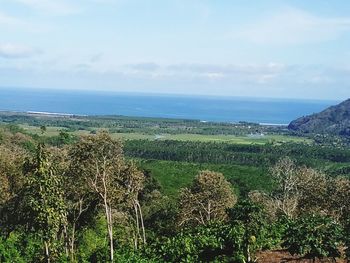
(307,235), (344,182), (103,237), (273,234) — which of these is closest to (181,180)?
(103,237)

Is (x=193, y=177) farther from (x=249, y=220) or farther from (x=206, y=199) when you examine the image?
(x=249, y=220)

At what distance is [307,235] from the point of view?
73.7 ft

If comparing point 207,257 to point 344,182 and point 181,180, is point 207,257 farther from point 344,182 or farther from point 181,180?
point 181,180

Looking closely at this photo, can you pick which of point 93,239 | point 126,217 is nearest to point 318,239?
point 93,239

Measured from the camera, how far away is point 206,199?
3872 centimetres

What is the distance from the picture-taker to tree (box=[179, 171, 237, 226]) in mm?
38375

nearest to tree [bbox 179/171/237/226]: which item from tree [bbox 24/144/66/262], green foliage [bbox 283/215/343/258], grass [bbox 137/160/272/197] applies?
tree [bbox 24/144/66/262]

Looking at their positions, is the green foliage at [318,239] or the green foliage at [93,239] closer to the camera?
the green foliage at [318,239]

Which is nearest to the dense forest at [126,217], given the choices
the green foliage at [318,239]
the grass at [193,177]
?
the green foliage at [318,239]

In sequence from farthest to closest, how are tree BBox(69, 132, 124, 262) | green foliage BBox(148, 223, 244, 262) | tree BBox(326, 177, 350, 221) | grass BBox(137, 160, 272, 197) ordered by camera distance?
grass BBox(137, 160, 272, 197)
tree BBox(326, 177, 350, 221)
tree BBox(69, 132, 124, 262)
green foliage BBox(148, 223, 244, 262)

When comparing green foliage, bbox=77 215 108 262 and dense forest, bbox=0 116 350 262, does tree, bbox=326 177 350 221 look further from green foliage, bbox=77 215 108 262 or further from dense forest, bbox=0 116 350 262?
green foliage, bbox=77 215 108 262

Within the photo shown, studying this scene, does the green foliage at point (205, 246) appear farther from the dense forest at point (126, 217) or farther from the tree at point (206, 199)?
the tree at point (206, 199)

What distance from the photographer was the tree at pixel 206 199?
3838cm

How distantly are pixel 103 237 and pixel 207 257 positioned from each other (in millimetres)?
16955
